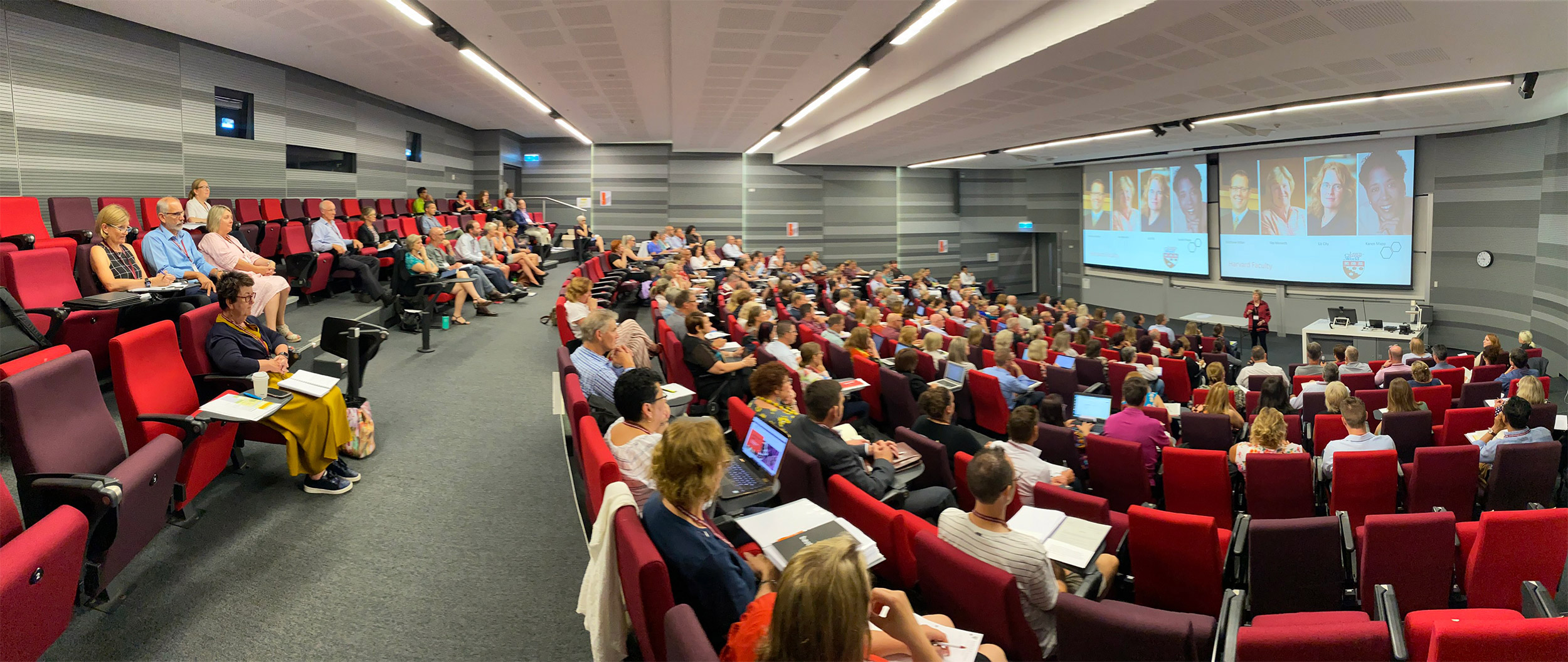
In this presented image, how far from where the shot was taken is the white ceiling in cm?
599

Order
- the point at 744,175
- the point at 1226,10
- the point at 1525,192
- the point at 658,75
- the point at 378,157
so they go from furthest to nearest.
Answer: the point at 744,175 → the point at 378,157 → the point at 1525,192 → the point at 658,75 → the point at 1226,10

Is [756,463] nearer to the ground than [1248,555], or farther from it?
farther from it

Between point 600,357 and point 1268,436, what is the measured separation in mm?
4097

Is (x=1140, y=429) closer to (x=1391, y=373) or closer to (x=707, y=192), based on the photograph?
(x=1391, y=373)

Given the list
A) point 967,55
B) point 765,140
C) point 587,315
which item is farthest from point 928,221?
point 587,315

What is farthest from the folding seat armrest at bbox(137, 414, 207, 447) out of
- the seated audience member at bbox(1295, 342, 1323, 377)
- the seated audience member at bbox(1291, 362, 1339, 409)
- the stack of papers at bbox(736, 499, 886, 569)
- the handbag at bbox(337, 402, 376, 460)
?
the seated audience member at bbox(1295, 342, 1323, 377)

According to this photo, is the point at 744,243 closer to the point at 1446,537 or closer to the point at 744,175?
the point at 744,175

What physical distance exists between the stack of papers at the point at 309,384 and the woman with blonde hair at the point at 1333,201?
16.8m

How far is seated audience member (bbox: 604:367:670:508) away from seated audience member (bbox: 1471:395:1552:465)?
4860 millimetres

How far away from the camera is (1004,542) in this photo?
253 centimetres

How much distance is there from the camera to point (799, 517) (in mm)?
2701

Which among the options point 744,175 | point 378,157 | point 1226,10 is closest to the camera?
point 1226,10

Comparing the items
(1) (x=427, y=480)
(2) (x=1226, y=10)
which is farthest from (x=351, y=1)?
(2) (x=1226, y=10)

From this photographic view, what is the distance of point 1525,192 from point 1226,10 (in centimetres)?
1044
